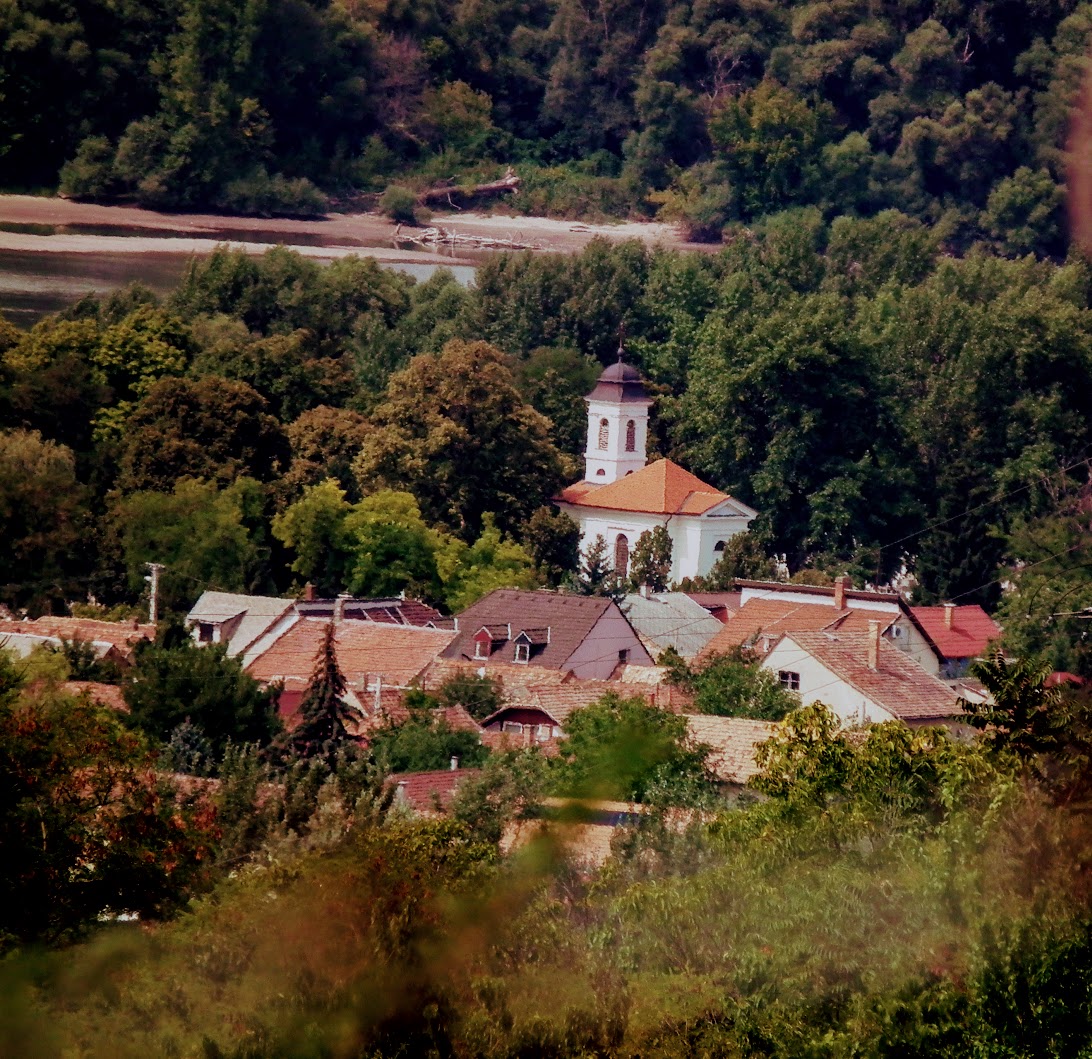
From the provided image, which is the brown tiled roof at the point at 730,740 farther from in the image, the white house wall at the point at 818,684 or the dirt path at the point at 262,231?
the dirt path at the point at 262,231

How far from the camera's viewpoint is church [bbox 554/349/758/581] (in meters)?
53.5

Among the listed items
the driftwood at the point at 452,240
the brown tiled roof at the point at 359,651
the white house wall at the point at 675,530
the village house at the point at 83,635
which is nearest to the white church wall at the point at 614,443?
the white house wall at the point at 675,530

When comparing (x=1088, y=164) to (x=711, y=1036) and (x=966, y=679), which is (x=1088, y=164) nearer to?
(x=966, y=679)

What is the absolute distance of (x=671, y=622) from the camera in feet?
142

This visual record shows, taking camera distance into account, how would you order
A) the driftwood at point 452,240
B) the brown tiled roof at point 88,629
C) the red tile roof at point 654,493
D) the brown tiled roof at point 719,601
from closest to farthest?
the brown tiled roof at point 88,629 < the brown tiled roof at point 719,601 < the red tile roof at point 654,493 < the driftwood at point 452,240

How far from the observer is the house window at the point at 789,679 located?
34281 mm

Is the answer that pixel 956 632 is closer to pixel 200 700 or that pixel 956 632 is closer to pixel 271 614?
pixel 271 614

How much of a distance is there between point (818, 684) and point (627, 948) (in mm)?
16473

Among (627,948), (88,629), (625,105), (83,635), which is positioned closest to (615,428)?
(88,629)

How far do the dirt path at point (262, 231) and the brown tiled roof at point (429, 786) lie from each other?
4370 centimetres

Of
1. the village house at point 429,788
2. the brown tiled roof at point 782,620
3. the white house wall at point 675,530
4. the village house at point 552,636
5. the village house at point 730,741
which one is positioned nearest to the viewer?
the village house at point 429,788

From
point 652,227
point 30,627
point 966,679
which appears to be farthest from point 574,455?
point 652,227

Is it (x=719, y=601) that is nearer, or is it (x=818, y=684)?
(x=818, y=684)

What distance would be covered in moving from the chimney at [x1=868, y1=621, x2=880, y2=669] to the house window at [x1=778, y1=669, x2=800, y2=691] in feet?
2.83
